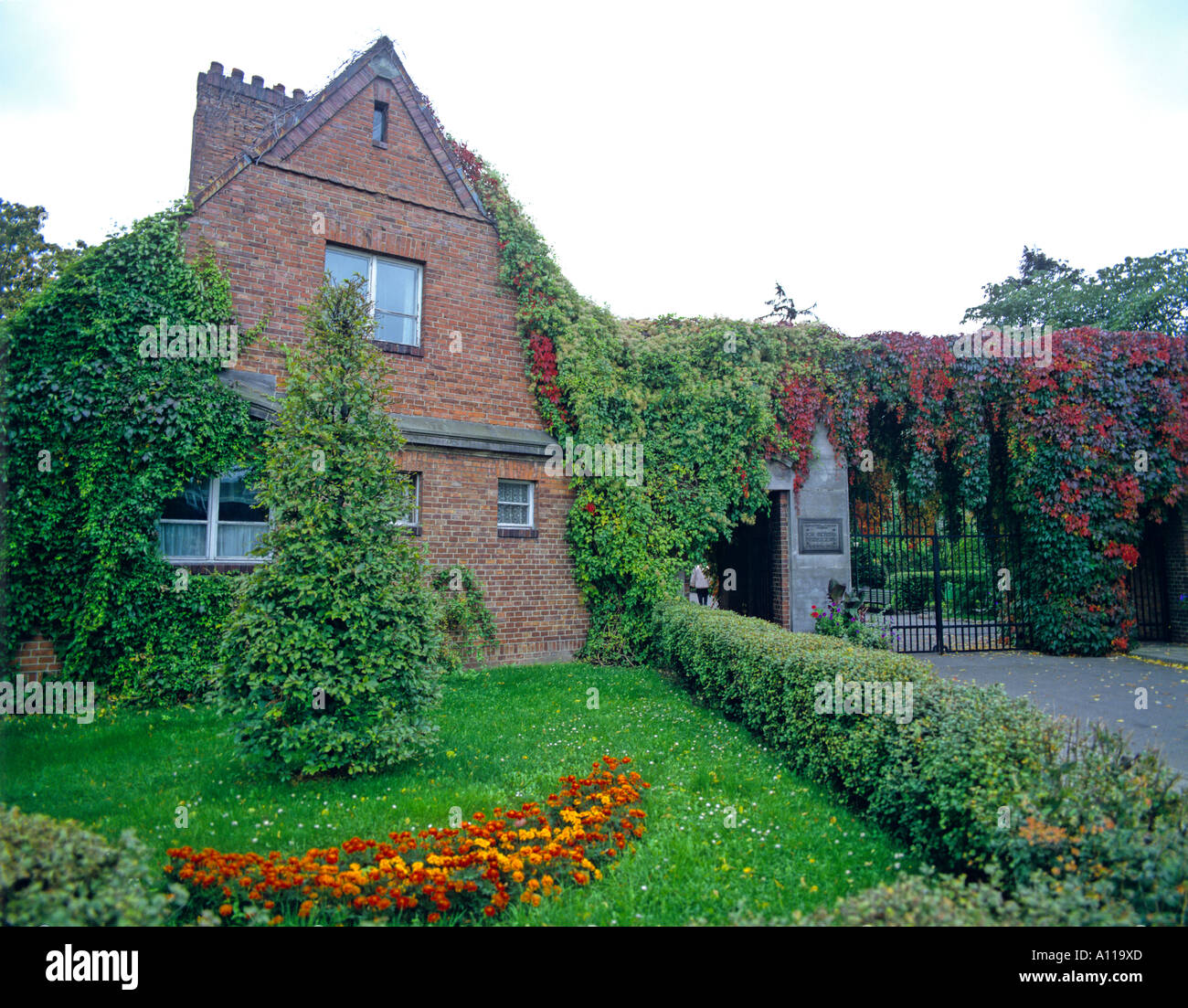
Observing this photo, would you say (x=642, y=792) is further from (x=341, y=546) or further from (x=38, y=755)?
(x=38, y=755)

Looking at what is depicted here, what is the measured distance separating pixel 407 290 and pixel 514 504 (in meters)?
3.98

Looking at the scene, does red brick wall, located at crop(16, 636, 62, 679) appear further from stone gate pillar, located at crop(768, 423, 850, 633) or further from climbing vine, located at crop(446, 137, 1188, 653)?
stone gate pillar, located at crop(768, 423, 850, 633)

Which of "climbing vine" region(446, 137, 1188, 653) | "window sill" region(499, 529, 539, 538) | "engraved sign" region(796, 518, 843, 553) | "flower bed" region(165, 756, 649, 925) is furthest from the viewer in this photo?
"engraved sign" region(796, 518, 843, 553)

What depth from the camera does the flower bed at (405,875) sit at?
372 centimetres

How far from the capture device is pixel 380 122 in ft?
38.4

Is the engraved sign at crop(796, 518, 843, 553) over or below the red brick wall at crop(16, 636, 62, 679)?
over

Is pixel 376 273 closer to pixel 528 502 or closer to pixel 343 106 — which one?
pixel 343 106

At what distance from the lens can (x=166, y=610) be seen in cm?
902

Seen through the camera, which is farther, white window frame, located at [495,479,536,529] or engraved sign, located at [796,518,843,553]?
engraved sign, located at [796,518,843,553]

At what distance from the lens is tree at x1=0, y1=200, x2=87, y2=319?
20578mm

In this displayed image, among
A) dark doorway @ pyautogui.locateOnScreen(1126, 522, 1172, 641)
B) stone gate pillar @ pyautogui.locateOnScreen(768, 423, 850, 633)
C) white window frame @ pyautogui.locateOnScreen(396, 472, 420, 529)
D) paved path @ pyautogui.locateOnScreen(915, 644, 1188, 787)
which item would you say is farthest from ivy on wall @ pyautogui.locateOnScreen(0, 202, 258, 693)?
dark doorway @ pyautogui.locateOnScreen(1126, 522, 1172, 641)

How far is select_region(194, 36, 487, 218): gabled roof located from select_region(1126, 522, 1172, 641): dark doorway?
15.8 m

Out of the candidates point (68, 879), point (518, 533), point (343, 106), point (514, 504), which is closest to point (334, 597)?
point (68, 879)
